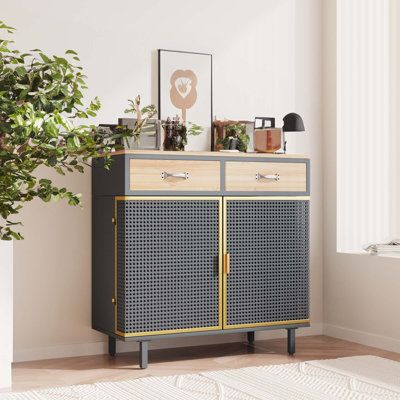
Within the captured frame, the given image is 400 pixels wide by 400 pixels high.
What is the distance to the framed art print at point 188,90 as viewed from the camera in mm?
4863

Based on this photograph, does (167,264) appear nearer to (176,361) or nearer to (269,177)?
(176,361)

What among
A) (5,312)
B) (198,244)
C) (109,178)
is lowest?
(5,312)

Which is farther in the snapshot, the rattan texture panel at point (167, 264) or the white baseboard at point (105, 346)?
the white baseboard at point (105, 346)

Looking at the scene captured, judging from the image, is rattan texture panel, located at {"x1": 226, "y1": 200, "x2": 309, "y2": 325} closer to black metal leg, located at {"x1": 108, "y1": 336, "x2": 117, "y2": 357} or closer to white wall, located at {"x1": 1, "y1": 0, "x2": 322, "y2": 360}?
white wall, located at {"x1": 1, "y1": 0, "x2": 322, "y2": 360}

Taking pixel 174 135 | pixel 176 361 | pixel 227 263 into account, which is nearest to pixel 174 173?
pixel 174 135

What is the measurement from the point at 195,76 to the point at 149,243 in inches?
48.4

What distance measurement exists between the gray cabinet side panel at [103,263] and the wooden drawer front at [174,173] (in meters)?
0.25

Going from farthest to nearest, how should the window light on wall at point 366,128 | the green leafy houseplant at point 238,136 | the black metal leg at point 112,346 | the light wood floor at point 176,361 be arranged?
1. the window light on wall at point 366,128
2. the green leafy houseplant at point 238,136
3. the black metal leg at point 112,346
4. the light wood floor at point 176,361

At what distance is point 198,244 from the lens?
4.42 m

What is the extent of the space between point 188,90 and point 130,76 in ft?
1.23

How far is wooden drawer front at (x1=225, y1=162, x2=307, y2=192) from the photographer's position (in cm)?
450

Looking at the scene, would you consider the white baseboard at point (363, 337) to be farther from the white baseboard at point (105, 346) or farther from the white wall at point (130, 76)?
the white baseboard at point (105, 346)

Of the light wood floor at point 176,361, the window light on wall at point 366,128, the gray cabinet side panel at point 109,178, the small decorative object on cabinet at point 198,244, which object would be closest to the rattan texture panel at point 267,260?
the small decorative object on cabinet at point 198,244

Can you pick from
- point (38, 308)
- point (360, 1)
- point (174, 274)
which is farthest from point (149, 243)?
point (360, 1)
